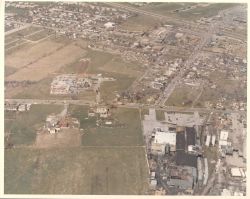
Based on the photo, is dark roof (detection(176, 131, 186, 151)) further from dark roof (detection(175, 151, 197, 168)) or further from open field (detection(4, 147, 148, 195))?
open field (detection(4, 147, 148, 195))

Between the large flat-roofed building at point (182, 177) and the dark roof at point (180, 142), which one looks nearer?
the large flat-roofed building at point (182, 177)

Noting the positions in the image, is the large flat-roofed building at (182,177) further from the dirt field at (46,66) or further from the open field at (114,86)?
the dirt field at (46,66)

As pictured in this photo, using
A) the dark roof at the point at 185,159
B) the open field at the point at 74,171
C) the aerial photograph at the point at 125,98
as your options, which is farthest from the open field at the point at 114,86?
the dark roof at the point at 185,159

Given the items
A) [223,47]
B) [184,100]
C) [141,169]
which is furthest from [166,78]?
[141,169]

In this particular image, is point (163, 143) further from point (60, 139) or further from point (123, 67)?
point (60, 139)

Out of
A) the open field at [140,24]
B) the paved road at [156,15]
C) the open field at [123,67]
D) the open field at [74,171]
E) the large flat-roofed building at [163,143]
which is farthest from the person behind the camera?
the open field at [140,24]

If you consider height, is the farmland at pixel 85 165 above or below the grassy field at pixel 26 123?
below

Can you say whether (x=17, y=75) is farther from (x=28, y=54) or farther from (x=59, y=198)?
(x=59, y=198)
